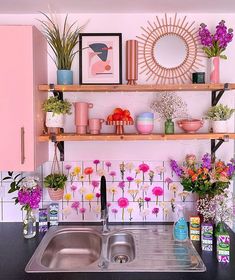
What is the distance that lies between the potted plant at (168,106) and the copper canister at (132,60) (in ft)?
0.70

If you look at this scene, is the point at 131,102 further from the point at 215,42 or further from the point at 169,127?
the point at 215,42

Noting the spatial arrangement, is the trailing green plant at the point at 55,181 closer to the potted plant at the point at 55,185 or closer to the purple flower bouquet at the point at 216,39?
the potted plant at the point at 55,185

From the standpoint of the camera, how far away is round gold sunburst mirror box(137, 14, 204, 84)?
1929 millimetres

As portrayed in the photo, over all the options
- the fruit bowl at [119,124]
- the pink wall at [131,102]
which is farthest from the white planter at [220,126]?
the fruit bowl at [119,124]

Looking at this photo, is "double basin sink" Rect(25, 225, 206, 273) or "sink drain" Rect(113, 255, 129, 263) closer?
"double basin sink" Rect(25, 225, 206, 273)

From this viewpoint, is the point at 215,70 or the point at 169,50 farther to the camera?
the point at 169,50

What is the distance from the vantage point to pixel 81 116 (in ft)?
5.86

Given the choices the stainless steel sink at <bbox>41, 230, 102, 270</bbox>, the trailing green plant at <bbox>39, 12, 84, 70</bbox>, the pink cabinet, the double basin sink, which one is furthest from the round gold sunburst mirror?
the stainless steel sink at <bbox>41, 230, 102, 270</bbox>

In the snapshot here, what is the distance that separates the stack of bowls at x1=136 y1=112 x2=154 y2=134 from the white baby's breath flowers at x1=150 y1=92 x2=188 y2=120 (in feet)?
0.32

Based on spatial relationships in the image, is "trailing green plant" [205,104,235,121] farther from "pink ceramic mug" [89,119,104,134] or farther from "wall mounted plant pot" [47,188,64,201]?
"wall mounted plant pot" [47,188,64,201]

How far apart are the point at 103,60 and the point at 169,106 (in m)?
0.52

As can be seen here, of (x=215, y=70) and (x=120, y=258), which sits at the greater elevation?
(x=215, y=70)

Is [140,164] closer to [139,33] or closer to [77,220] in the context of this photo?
[77,220]

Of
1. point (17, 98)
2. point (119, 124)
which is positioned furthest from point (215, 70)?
point (17, 98)
